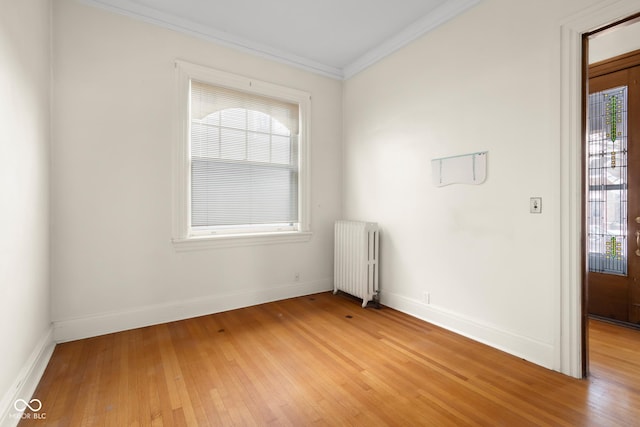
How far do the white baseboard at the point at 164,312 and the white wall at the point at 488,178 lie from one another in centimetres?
128

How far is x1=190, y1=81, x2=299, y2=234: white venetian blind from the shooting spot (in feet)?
10.3

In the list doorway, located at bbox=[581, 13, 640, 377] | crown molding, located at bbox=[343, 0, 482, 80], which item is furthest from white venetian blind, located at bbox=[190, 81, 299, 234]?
doorway, located at bbox=[581, 13, 640, 377]

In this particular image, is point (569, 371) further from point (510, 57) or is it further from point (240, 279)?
point (240, 279)

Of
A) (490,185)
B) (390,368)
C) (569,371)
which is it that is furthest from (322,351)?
(490,185)

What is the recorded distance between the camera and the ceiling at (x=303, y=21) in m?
2.69

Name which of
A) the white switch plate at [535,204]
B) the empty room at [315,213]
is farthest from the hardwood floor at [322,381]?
the white switch plate at [535,204]

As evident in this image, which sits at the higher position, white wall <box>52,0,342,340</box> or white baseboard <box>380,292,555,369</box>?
white wall <box>52,0,342,340</box>

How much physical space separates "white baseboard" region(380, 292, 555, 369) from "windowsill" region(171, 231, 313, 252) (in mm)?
1289

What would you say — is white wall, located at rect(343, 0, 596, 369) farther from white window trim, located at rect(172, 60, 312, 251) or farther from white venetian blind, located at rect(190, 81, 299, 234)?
white window trim, located at rect(172, 60, 312, 251)

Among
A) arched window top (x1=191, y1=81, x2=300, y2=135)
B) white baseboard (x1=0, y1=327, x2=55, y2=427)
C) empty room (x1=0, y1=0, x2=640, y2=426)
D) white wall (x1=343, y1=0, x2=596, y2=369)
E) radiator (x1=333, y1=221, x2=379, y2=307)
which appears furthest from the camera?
radiator (x1=333, y1=221, x2=379, y2=307)

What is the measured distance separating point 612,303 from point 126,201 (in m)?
4.78

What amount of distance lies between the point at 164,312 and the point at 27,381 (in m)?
1.12

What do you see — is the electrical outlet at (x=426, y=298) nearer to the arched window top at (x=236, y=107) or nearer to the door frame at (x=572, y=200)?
the door frame at (x=572, y=200)

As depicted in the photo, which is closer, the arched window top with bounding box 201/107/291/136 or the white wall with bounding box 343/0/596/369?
the white wall with bounding box 343/0/596/369
